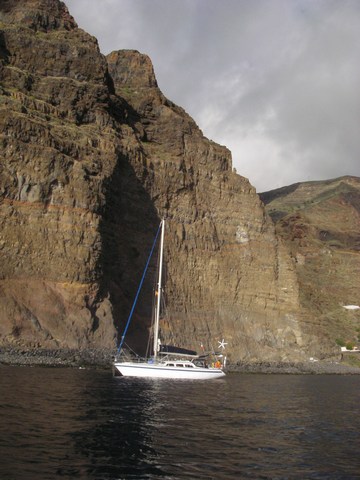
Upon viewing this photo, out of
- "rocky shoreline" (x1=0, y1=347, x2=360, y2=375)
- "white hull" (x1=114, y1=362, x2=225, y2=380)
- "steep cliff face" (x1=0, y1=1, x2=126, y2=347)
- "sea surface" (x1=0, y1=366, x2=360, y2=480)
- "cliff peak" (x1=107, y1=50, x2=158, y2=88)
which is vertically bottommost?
"sea surface" (x1=0, y1=366, x2=360, y2=480)

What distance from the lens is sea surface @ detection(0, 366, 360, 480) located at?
16.2m

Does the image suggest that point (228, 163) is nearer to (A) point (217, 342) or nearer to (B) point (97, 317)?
(A) point (217, 342)

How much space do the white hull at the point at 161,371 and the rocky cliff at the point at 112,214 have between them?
12.0 metres

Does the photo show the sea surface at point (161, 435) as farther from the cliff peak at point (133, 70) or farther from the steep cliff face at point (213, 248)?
the cliff peak at point (133, 70)

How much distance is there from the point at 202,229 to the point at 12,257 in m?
38.1

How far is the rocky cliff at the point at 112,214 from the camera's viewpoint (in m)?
61.3

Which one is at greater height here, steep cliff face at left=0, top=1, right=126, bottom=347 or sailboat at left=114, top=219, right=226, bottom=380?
steep cliff face at left=0, top=1, right=126, bottom=347

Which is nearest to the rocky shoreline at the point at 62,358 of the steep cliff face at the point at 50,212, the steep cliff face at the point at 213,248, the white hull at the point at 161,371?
the steep cliff face at the point at 50,212

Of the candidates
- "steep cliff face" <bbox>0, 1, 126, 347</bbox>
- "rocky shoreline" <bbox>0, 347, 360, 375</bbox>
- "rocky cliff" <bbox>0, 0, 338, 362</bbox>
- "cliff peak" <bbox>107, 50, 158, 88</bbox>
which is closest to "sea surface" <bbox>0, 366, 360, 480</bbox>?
"rocky shoreline" <bbox>0, 347, 360, 375</bbox>

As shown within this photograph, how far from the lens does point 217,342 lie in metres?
83.1

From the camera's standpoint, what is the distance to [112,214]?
72.9 m

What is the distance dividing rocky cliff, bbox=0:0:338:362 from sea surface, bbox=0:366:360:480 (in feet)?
83.5

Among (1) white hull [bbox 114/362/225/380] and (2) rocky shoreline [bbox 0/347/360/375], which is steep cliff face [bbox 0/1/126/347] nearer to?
(2) rocky shoreline [bbox 0/347/360/375]

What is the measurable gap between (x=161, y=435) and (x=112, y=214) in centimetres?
5348
